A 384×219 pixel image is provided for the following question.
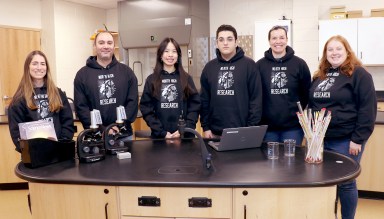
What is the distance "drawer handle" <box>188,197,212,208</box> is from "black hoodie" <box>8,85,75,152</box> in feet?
4.24

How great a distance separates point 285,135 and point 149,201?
4.67ft

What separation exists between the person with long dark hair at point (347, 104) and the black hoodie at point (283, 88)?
0.87ft

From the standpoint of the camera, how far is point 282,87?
8.91ft

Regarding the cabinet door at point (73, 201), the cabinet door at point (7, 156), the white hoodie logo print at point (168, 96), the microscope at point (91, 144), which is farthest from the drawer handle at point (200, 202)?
the cabinet door at point (7, 156)

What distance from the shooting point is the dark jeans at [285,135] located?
271cm

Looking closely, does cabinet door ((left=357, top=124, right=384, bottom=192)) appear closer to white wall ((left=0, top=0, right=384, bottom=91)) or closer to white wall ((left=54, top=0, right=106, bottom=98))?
white wall ((left=0, top=0, right=384, bottom=91))

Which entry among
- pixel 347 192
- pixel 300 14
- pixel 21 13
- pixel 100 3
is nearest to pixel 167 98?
pixel 347 192

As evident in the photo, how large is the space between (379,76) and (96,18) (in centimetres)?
537

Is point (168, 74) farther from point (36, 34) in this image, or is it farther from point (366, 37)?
point (36, 34)

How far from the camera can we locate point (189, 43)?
554 cm

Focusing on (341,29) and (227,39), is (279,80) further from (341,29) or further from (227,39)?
(341,29)

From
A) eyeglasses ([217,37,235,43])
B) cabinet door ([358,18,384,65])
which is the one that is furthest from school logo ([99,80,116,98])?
cabinet door ([358,18,384,65])

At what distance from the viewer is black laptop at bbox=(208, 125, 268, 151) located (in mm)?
2053

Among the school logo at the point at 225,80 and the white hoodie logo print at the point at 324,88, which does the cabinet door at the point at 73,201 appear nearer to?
the school logo at the point at 225,80
